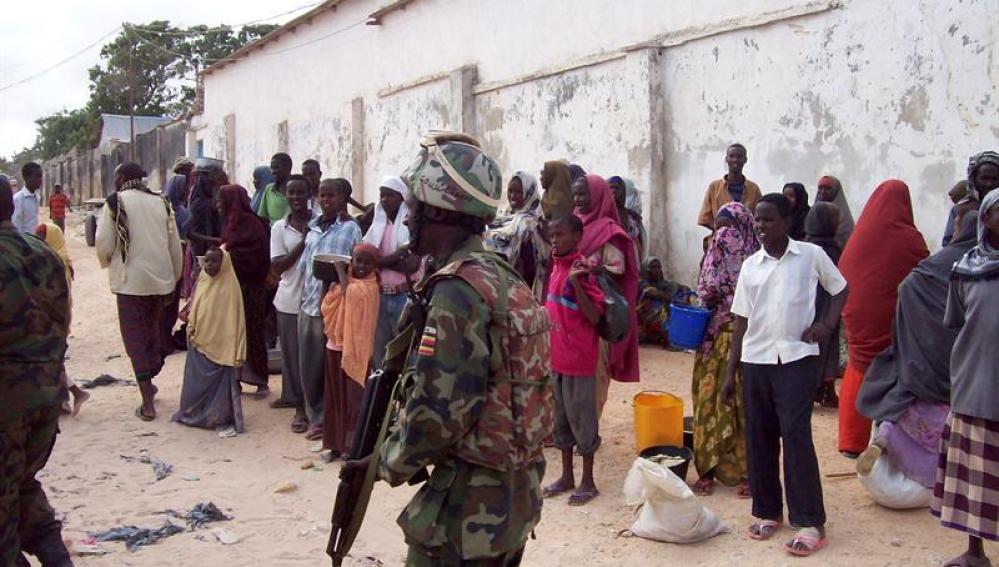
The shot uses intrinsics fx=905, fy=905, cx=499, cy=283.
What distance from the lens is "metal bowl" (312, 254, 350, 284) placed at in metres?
6.25

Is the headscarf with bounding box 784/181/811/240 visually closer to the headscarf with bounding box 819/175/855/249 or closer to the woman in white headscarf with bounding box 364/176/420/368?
the headscarf with bounding box 819/175/855/249

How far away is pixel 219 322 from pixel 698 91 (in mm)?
5407

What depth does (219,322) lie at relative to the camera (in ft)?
23.1

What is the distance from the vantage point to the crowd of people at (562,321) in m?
2.55

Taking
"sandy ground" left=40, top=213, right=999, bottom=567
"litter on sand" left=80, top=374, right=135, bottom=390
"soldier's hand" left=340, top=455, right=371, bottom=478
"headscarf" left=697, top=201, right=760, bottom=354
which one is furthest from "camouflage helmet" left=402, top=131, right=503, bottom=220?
"litter on sand" left=80, top=374, right=135, bottom=390

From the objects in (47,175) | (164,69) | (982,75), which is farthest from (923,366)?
(47,175)

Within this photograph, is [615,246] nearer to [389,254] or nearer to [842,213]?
[389,254]

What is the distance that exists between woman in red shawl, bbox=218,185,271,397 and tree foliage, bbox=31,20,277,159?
Result: 108 ft

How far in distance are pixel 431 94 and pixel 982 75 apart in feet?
30.3

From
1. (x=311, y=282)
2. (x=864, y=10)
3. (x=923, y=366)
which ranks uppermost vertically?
(x=864, y=10)

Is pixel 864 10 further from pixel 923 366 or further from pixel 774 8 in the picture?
pixel 923 366

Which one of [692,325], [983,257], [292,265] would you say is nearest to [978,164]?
[983,257]

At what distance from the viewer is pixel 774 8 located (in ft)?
28.1

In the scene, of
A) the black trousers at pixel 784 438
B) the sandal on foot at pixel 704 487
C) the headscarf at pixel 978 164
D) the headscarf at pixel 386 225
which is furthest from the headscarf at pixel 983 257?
the headscarf at pixel 386 225
